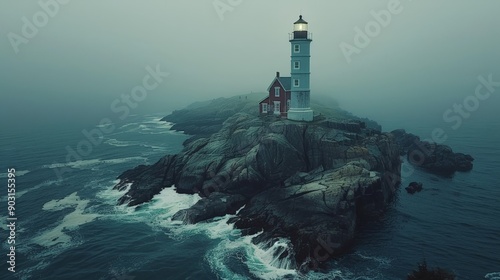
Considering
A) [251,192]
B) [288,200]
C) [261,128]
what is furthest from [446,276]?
[261,128]

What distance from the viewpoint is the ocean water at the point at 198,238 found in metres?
29.9

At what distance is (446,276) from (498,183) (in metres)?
47.8

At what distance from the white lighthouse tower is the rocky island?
4.10m

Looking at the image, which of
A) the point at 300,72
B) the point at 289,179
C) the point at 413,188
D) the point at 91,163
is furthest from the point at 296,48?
the point at 91,163

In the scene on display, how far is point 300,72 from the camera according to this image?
57.4 metres

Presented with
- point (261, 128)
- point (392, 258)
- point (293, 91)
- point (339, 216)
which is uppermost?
point (293, 91)

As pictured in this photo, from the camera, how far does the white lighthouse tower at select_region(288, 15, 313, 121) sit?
2224 inches

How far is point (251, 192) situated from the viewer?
46156 millimetres

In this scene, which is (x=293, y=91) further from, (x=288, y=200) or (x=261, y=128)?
(x=288, y=200)

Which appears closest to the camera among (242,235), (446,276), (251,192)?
(446,276)

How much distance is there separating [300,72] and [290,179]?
23.0 metres

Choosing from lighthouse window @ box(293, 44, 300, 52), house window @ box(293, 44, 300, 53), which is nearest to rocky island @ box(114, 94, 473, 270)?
house window @ box(293, 44, 300, 53)

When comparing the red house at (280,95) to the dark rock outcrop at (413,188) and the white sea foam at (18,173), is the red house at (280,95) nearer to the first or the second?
the dark rock outcrop at (413,188)

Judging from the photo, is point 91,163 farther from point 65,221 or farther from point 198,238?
point 198,238
